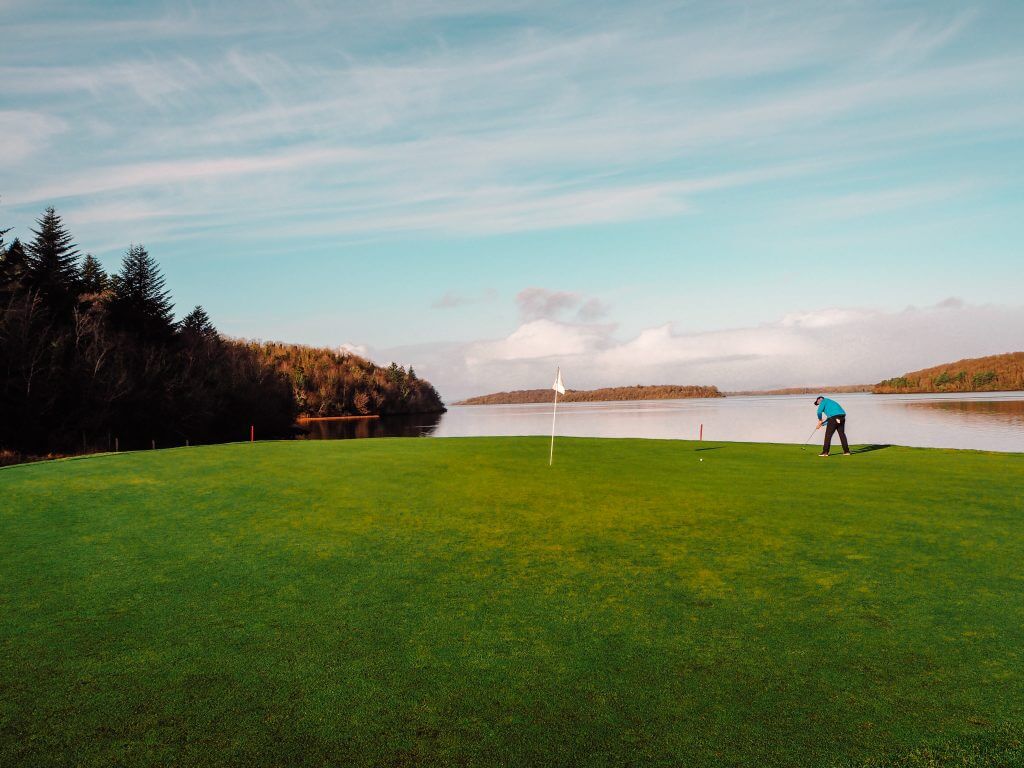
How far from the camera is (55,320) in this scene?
40.6 metres

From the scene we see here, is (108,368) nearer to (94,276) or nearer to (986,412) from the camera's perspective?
(94,276)

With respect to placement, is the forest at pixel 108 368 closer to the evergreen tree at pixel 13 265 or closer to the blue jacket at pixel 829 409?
the evergreen tree at pixel 13 265

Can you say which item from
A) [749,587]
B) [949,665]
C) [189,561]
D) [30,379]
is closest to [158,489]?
[189,561]

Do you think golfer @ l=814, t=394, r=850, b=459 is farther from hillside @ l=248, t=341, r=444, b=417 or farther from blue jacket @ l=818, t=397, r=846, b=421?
hillside @ l=248, t=341, r=444, b=417

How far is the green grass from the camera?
3.62 m

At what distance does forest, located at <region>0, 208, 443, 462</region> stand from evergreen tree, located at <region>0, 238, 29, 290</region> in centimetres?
13

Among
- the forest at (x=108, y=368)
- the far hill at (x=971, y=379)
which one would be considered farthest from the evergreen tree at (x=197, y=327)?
the far hill at (x=971, y=379)

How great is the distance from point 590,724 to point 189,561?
17.6 feet

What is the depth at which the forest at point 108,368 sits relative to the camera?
3288cm

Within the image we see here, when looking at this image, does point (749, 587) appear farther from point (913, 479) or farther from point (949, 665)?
point (913, 479)

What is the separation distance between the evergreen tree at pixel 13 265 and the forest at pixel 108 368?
0.43 feet

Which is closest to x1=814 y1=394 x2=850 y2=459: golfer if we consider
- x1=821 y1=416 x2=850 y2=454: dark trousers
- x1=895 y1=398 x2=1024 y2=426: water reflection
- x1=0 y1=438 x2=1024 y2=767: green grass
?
x1=821 y1=416 x2=850 y2=454: dark trousers

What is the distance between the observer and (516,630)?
16.8ft

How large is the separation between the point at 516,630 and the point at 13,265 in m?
49.4
